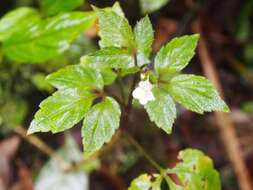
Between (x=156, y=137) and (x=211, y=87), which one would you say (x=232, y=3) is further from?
(x=211, y=87)

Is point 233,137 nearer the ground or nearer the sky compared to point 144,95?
nearer the ground

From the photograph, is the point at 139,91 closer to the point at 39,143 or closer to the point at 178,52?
the point at 178,52

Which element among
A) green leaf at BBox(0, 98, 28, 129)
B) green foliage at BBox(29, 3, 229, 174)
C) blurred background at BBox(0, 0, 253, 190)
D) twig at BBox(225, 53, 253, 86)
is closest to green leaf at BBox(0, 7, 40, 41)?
blurred background at BBox(0, 0, 253, 190)

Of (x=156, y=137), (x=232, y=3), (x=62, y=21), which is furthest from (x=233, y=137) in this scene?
(x=62, y=21)

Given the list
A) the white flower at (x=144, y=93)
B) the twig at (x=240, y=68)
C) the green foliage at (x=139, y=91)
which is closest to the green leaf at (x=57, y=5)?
the green foliage at (x=139, y=91)

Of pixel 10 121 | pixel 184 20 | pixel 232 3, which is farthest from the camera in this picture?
pixel 232 3

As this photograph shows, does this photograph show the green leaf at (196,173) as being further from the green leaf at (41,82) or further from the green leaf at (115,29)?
the green leaf at (41,82)
